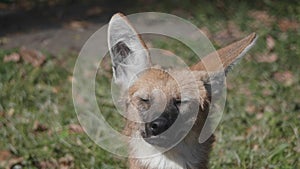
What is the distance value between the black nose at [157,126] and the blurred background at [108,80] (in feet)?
4.42

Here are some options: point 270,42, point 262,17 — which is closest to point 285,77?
point 270,42

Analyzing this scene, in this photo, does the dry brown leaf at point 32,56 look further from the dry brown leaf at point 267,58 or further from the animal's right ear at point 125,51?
the animal's right ear at point 125,51

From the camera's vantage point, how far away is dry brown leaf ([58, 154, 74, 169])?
596cm

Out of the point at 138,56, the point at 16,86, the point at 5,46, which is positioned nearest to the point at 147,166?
the point at 138,56

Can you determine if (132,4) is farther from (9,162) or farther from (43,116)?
(9,162)

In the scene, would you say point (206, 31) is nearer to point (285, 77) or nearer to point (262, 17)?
point (262, 17)

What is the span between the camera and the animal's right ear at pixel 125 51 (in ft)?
14.9

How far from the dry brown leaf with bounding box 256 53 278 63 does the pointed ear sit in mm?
3241

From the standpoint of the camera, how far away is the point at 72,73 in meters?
8.05

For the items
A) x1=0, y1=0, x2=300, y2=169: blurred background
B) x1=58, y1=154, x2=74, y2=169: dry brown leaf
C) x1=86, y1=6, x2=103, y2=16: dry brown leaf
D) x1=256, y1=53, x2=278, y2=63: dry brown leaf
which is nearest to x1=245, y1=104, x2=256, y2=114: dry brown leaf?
x1=0, y1=0, x2=300, y2=169: blurred background

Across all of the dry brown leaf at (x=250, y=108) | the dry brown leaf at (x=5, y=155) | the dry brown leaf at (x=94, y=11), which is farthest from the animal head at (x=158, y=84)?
the dry brown leaf at (x=94, y=11)

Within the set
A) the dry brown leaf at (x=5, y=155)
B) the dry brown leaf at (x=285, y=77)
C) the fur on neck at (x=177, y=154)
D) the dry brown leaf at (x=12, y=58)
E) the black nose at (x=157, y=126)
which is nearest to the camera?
the black nose at (x=157, y=126)

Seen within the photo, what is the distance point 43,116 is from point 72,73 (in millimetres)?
1235

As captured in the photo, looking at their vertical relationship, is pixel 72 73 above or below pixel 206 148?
below
